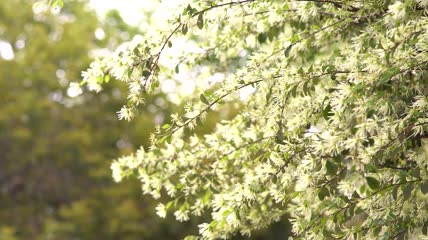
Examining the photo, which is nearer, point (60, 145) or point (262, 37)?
point (262, 37)

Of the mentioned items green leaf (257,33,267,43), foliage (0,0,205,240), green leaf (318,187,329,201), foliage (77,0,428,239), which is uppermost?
foliage (0,0,205,240)

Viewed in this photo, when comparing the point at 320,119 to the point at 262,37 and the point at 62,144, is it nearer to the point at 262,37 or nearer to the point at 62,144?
the point at 262,37

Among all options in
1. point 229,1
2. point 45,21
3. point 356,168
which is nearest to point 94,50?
point 45,21

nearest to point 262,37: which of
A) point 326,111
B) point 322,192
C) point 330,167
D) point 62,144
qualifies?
point 326,111

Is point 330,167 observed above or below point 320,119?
below

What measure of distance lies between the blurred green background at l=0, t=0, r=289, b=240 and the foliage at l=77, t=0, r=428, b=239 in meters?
14.0

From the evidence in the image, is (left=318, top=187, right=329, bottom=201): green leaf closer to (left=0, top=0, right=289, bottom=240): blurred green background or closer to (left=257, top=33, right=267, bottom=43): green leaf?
(left=257, top=33, right=267, bottom=43): green leaf

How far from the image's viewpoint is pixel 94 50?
21328 millimetres

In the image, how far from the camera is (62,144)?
66.1ft

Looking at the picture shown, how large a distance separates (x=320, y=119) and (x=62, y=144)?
16991 millimetres

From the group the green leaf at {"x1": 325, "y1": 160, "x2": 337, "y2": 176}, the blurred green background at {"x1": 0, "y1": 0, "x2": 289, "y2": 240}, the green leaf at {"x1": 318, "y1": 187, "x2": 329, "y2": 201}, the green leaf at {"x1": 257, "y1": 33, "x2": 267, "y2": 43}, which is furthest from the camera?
the blurred green background at {"x1": 0, "y1": 0, "x2": 289, "y2": 240}

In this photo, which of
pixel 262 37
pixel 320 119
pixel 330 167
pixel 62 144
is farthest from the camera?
pixel 62 144

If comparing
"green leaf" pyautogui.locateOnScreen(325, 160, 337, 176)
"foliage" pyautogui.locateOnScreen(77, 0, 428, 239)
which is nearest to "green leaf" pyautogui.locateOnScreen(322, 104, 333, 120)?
"foliage" pyautogui.locateOnScreen(77, 0, 428, 239)

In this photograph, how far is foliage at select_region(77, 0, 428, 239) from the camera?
11.1 ft
